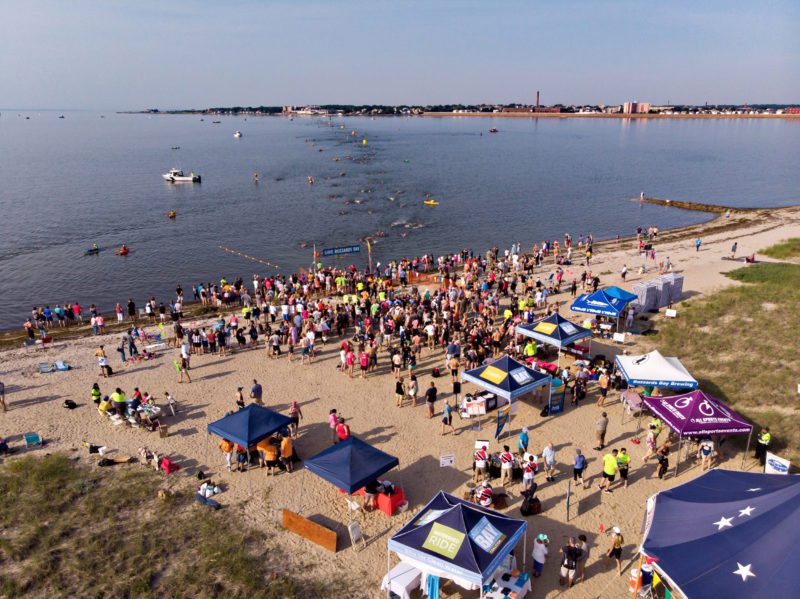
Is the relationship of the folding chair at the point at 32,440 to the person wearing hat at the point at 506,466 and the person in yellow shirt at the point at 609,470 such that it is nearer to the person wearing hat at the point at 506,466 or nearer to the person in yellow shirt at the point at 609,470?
the person wearing hat at the point at 506,466

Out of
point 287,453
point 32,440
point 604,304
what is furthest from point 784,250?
point 32,440

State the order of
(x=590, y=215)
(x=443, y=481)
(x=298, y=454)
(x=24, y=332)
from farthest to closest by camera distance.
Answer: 1. (x=590, y=215)
2. (x=24, y=332)
3. (x=298, y=454)
4. (x=443, y=481)

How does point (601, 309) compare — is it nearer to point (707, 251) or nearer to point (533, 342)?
point (533, 342)

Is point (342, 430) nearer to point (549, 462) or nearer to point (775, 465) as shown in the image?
point (549, 462)

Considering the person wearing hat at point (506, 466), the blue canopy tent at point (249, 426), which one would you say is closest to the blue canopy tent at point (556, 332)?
the person wearing hat at point (506, 466)

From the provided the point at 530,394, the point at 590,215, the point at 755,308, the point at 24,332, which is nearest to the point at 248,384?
the point at 530,394

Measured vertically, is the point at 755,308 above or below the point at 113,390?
above
